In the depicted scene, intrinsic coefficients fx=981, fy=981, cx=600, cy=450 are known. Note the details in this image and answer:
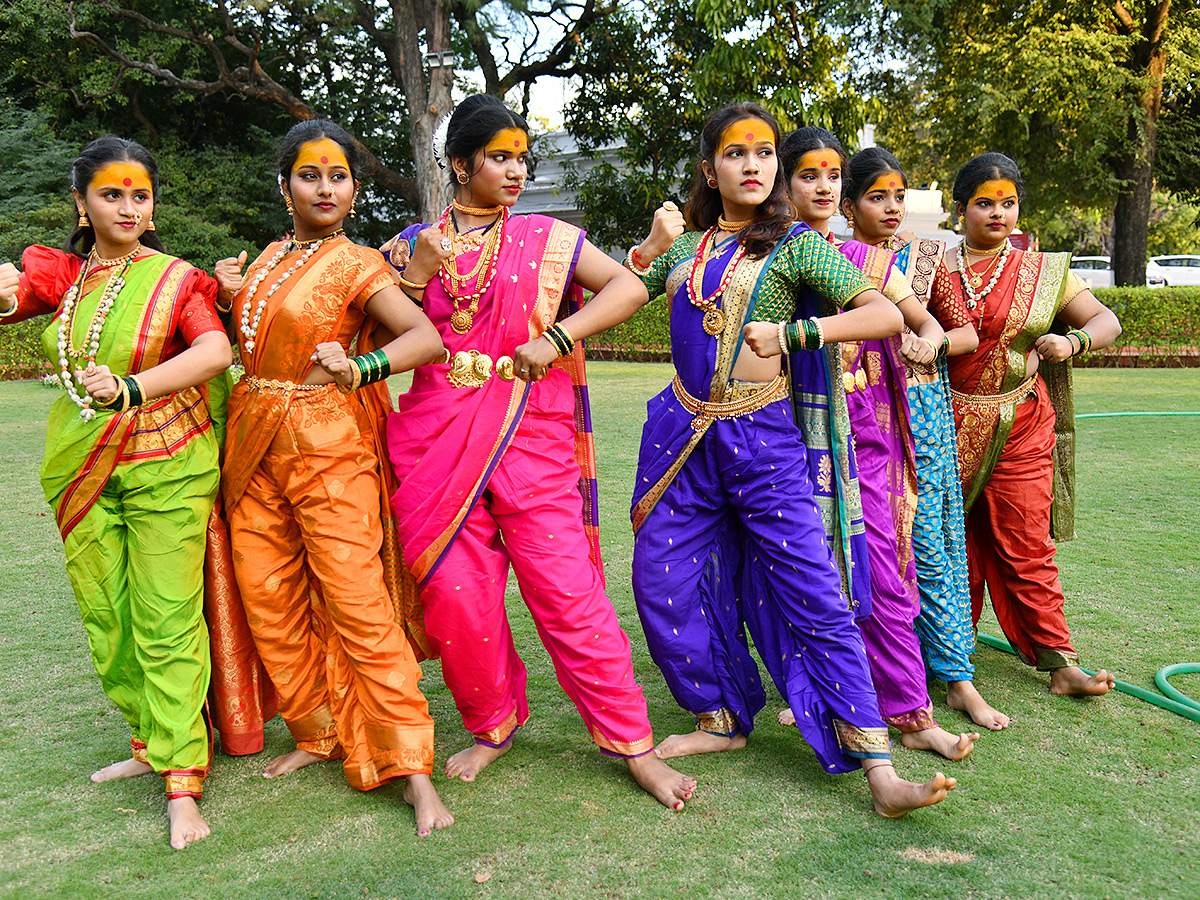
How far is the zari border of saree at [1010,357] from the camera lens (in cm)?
379

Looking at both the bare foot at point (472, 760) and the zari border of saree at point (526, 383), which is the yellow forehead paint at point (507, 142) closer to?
the zari border of saree at point (526, 383)

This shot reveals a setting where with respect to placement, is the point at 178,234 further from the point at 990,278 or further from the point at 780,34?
the point at 990,278

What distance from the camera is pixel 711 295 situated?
316 cm

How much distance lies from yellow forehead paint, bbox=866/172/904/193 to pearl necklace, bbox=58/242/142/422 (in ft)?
8.63

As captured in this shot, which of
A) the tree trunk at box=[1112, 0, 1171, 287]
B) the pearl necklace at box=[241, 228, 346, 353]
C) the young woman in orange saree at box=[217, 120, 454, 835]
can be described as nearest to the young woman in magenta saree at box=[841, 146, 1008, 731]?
the young woman in orange saree at box=[217, 120, 454, 835]

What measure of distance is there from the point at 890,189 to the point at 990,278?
1.80ft

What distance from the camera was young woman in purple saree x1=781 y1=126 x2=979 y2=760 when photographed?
3.29 metres

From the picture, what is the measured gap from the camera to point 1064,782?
118 inches

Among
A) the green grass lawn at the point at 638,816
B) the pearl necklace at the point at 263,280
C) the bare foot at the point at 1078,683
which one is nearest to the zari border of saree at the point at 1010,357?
the bare foot at the point at 1078,683

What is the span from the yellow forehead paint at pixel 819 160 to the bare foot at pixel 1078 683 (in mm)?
2061

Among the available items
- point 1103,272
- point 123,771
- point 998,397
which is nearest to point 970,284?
point 998,397

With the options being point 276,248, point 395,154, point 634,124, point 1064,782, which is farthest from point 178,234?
point 1064,782

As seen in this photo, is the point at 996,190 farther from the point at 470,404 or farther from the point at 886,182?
the point at 470,404

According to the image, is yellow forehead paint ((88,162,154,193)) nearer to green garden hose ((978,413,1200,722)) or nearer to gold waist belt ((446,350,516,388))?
gold waist belt ((446,350,516,388))
